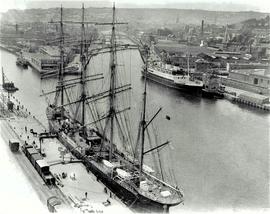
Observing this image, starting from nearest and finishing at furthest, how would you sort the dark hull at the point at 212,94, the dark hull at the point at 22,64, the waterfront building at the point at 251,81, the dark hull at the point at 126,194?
the dark hull at the point at 126,194, the dark hull at the point at 212,94, the waterfront building at the point at 251,81, the dark hull at the point at 22,64

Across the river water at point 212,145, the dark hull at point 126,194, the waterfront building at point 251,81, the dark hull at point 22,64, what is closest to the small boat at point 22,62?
the dark hull at point 22,64

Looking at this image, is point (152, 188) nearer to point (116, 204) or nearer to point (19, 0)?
point (116, 204)

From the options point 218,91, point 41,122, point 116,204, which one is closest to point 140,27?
point 218,91

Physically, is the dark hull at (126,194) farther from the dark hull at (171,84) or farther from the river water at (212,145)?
the dark hull at (171,84)

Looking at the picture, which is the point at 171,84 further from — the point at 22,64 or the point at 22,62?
the point at 22,62

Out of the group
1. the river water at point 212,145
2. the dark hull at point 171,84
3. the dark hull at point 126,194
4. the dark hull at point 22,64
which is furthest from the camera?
the dark hull at point 22,64

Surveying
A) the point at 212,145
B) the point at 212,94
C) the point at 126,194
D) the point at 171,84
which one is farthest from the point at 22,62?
the point at 126,194

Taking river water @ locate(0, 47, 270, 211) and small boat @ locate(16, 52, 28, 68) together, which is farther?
small boat @ locate(16, 52, 28, 68)

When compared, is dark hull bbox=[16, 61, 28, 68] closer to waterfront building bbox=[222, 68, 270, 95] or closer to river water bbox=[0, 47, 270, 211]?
river water bbox=[0, 47, 270, 211]

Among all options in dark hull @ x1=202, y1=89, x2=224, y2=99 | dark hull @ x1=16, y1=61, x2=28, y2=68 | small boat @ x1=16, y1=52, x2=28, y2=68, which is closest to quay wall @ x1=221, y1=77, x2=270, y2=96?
dark hull @ x1=202, y1=89, x2=224, y2=99
